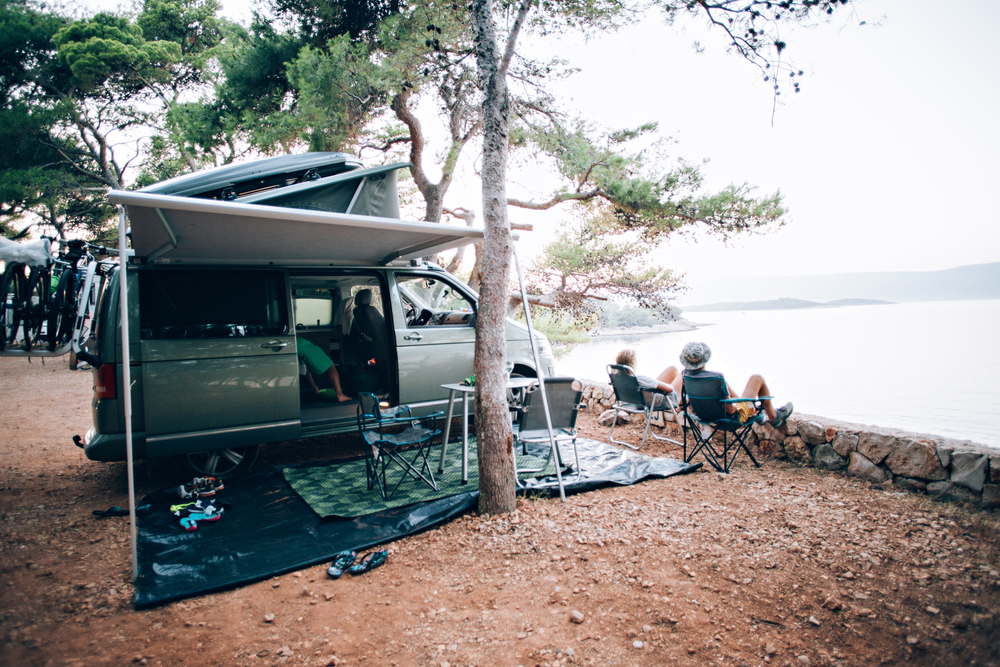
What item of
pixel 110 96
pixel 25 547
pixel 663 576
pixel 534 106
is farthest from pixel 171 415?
pixel 110 96

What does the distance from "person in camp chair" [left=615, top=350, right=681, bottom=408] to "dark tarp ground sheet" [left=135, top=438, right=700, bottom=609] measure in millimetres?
1081

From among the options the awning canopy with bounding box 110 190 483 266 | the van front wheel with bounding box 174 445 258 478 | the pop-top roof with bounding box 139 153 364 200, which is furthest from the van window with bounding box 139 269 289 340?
the van front wheel with bounding box 174 445 258 478

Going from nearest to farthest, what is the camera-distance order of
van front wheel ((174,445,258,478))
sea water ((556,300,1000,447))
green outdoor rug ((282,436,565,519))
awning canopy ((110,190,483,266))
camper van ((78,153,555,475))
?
awning canopy ((110,190,483,266)) < camper van ((78,153,555,475)) < green outdoor rug ((282,436,565,519)) < van front wheel ((174,445,258,478)) < sea water ((556,300,1000,447))

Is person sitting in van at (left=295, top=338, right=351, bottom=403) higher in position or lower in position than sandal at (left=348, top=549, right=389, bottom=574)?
higher

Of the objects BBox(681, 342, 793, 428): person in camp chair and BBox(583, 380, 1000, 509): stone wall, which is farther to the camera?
BBox(681, 342, 793, 428): person in camp chair

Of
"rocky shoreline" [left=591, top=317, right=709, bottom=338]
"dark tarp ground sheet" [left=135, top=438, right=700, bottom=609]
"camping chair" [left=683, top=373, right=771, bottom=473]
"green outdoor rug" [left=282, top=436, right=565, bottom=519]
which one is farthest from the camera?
"rocky shoreline" [left=591, top=317, right=709, bottom=338]

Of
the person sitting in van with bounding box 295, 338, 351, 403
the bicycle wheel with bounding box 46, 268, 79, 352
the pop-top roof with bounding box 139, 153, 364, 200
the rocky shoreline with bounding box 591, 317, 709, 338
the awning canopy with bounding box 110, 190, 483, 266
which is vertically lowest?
the person sitting in van with bounding box 295, 338, 351, 403

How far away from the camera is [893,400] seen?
10.8 m

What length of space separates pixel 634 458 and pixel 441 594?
8.63 ft

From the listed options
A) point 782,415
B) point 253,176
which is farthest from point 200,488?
point 782,415

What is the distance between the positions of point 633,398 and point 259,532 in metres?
3.56

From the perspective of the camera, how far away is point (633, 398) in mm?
5273

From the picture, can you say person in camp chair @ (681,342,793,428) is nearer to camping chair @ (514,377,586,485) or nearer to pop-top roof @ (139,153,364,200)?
camping chair @ (514,377,586,485)

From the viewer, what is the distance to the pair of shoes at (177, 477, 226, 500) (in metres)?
3.72
